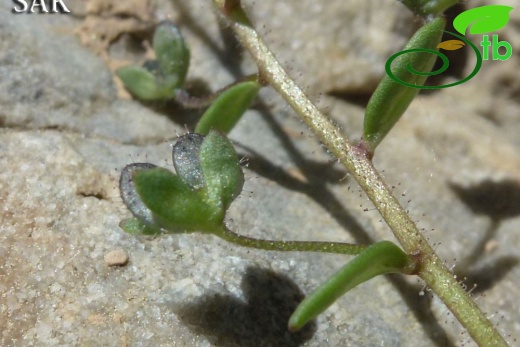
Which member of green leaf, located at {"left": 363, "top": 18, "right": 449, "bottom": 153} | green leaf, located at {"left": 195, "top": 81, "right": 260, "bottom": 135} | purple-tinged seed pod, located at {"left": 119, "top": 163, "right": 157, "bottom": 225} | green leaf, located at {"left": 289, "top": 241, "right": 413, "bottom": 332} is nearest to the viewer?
green leaf, located at {"left": 289, "top": 241, "right": 413, "bottom": 332}

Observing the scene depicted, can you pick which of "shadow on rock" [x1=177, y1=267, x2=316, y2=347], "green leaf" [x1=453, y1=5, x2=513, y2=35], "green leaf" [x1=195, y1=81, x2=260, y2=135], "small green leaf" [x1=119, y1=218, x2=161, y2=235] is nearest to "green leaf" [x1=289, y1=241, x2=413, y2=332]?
"shadow on rock" [x1=177, y1=267, x2=316, y2=347]

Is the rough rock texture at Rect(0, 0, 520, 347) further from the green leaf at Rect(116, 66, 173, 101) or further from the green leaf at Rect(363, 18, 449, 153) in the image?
the green leaf at Rect(363, 18, 449, 153)

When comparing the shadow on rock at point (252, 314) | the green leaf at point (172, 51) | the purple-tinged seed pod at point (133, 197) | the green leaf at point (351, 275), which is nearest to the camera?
the green leaf at point (351, 275)

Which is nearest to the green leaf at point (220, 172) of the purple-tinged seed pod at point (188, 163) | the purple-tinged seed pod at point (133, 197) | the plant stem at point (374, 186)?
the purple-tinged seed pod at point (188, 163)

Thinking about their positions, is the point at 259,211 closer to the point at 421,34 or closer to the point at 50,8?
the point at 421,34

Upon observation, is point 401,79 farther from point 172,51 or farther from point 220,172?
point 172,51

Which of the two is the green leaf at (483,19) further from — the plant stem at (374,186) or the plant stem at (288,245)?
the plant stem at (288,245)
